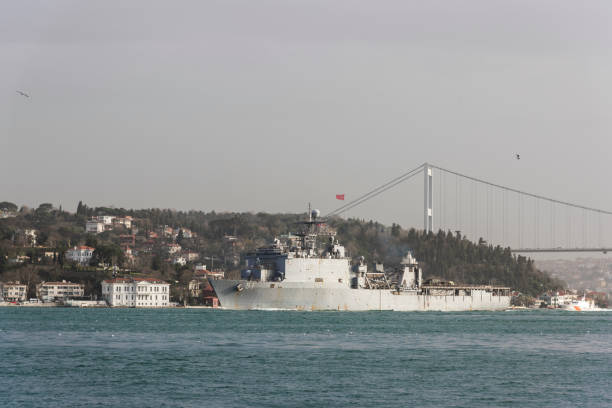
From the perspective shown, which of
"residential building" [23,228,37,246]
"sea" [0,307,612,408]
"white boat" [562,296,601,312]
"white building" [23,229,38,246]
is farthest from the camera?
"white building" [23,229,38,246]

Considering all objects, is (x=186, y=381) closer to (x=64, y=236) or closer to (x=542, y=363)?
(x=542, y=363)

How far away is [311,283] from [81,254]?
78374 millimetres

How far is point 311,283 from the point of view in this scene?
87562 mm

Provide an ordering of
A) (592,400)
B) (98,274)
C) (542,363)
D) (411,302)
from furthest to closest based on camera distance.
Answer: (98,274) → (411,302) → (542,363) → (592,400)

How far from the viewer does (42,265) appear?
14300cm

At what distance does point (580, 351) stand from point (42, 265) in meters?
107

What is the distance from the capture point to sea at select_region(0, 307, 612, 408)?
1242 inches

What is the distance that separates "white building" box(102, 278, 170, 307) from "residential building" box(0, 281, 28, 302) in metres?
12.8

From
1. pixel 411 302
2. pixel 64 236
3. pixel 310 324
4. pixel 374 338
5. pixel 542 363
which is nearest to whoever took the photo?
pixel 542 363

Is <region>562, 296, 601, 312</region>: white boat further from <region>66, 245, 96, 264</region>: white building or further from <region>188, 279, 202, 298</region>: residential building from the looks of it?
<region>66, 245, 96, 264</region>: white building

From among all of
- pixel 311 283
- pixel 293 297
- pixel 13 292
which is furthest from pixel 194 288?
pixel 293 297

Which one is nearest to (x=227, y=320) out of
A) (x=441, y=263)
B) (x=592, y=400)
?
(x=592, y=400)

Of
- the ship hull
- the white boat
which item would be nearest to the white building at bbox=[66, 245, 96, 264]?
the ship hull

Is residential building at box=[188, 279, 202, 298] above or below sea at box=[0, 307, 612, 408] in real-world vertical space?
A: above
